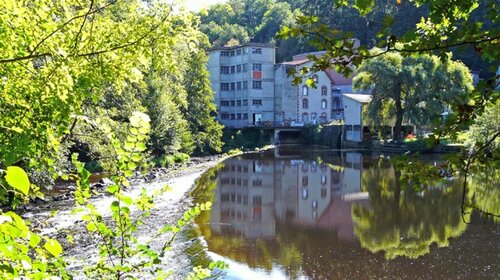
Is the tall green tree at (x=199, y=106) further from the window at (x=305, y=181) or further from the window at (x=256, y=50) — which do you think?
the window at (x=256, y=50)

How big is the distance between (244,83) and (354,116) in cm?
1799

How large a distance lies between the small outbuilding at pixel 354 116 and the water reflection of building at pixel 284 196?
53.1 feet

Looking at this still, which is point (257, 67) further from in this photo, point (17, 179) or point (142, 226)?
point (17, 179)

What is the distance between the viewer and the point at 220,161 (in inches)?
→ 1687

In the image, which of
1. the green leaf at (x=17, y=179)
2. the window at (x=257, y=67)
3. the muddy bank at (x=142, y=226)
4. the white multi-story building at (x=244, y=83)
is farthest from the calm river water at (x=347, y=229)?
the window at (x=257, y=67)

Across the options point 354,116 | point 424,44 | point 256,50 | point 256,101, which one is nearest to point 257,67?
point 256,50

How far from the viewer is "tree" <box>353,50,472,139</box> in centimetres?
4644

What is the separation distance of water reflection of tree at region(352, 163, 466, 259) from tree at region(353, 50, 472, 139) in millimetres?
21389

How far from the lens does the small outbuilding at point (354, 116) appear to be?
5575cm

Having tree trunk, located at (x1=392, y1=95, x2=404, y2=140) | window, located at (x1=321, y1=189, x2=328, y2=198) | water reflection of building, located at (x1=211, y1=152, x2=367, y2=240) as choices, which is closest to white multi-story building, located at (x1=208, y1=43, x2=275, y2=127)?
tree trunk, located at (x1=392, y1=95, x2=404, y2=140)

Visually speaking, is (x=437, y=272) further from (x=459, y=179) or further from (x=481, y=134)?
(x=481, y=134)

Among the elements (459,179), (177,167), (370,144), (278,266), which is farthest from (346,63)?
(370,144)

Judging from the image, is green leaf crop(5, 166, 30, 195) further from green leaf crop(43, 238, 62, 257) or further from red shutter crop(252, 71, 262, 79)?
red shutter crop(252, 71, 262, 79)

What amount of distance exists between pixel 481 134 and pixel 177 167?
21.3 m
